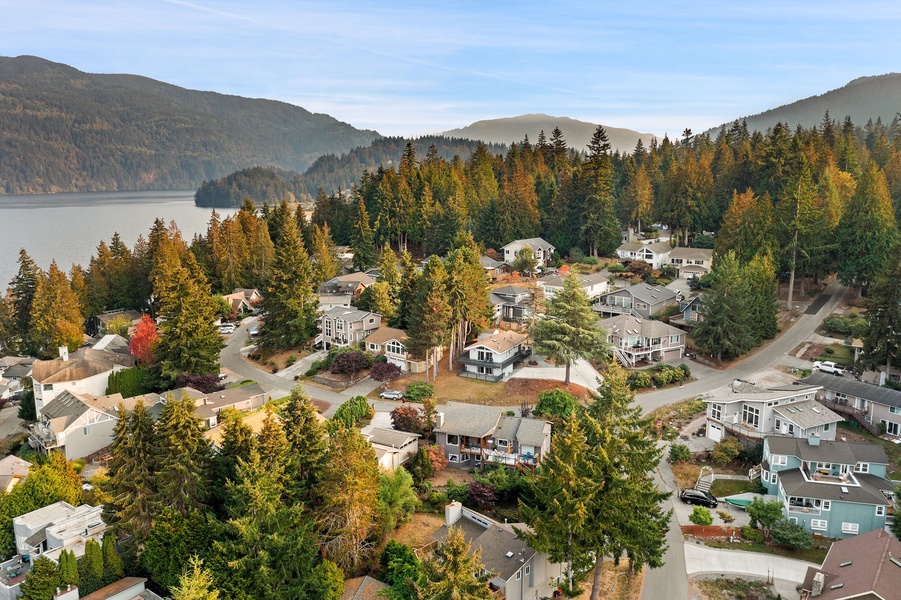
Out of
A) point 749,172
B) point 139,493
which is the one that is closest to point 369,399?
point 139,493

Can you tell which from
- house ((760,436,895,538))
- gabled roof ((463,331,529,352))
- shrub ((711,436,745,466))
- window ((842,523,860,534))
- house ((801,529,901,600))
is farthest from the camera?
gabled roof ((463,331,529,352))

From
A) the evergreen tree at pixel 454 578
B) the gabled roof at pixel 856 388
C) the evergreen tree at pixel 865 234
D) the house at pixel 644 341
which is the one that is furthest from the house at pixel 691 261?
the evergreen tree at pixel 454 578

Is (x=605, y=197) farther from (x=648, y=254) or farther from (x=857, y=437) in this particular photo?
(x=857, y=437)

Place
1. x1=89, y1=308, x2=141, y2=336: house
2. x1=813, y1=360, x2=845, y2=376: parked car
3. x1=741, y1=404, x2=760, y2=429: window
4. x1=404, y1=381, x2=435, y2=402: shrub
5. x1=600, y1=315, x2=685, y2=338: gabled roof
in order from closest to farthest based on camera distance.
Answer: x1=741, y1=404, x2=760, y2=429: window → x1=404, y1=381, x2=435, y2=402: shrub → x1=813, y1=360, x2=845, y2=376: parked car → x1=600, y1=315, x2=685, y2=338: gabled roof → x1=89, y1=308, x2=141, y2=336: house

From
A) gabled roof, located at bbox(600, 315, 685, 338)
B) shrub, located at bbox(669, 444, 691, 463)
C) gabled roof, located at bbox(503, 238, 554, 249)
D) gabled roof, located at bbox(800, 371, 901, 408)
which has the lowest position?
shrub, located at bbox(669, 444, 691, 463)


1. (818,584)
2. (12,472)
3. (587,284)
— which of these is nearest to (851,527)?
(818,584)

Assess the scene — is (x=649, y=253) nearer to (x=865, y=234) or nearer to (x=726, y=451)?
(x=865, y=234)

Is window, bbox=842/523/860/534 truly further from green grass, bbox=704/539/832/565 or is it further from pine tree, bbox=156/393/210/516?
pine tree, bbox=156/393/210/516

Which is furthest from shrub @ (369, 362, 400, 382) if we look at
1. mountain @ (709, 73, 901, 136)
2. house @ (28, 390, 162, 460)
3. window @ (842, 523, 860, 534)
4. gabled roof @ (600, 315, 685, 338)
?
mountain @ (709, 73, 901, 136)

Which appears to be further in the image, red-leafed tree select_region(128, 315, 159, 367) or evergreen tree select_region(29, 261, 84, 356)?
evergreen tree select_region(29, 261, 84, 356)
